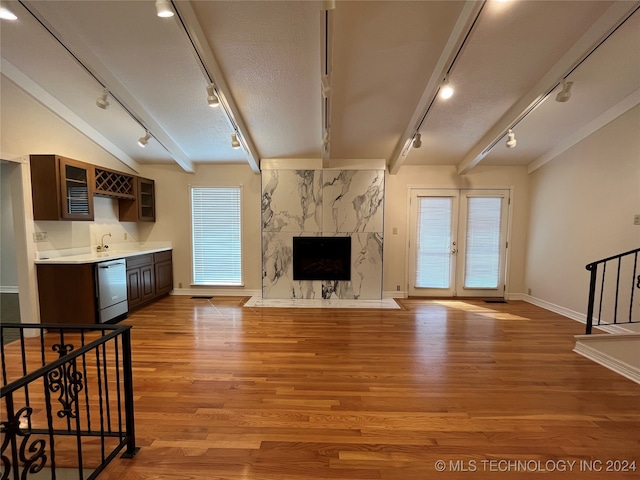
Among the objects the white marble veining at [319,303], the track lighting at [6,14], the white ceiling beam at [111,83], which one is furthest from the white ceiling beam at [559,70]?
the track lighting at [6,14]

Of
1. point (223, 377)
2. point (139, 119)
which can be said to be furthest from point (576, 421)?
point (139, 119)

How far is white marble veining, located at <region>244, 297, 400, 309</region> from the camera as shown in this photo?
509cm

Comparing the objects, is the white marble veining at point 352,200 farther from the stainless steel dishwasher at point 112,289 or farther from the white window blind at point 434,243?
the stainless steel dishwasher at point 112,289

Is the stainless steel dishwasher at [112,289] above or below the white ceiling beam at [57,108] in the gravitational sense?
below

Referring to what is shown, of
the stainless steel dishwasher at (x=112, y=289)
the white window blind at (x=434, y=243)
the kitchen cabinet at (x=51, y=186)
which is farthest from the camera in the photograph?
the white window blind at (x=434, y=243)

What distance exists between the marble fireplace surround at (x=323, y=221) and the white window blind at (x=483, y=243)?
6.11ft

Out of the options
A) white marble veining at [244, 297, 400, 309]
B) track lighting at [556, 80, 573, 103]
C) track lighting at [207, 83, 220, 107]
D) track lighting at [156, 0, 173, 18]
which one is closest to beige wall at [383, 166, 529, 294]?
white marble veining at [244, 297, 400, 309]

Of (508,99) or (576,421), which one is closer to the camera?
(576,421)

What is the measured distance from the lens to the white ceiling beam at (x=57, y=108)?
124 inches

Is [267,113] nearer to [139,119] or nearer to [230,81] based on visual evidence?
[230,81]

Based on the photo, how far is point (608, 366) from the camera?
2922mm

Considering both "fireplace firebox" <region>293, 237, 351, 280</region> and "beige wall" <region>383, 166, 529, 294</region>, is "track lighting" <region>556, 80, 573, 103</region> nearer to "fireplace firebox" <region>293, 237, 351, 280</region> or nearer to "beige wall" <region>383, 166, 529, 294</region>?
"beige wall" <region>383, 166, 529, 294</region>

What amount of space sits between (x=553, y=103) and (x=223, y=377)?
5207 millimetres

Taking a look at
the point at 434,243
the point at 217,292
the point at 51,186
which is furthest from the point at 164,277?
the point at 434,243
